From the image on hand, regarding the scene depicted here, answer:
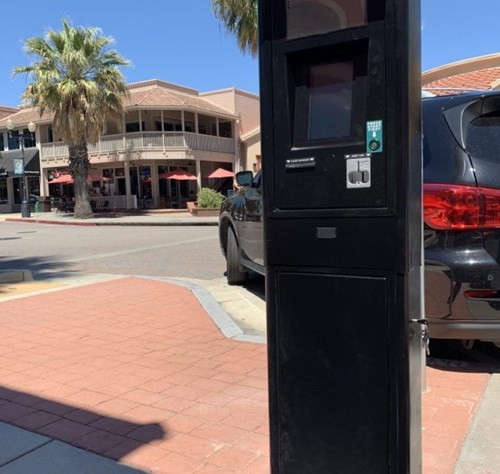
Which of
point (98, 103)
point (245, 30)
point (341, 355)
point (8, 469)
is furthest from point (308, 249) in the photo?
point (98, 103)

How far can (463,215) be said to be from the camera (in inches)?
145

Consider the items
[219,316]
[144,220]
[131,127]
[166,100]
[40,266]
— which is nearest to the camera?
[219,316]

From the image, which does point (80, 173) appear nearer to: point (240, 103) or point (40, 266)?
point (240, 103)

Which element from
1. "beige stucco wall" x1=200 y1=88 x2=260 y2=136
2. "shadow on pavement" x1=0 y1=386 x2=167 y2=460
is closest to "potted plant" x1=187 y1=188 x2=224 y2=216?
"beige stucco wall" x1=200 y1=88 x2=260 y2=136

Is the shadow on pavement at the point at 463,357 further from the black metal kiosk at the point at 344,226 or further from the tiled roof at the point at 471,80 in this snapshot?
the tiled roof at the point at 471,80

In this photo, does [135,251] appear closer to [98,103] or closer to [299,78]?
[299,78]

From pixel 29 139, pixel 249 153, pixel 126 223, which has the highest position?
pixel 29 139

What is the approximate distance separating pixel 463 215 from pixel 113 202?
106 feet

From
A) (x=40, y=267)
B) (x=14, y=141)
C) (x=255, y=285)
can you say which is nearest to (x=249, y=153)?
(x=14, y=141)

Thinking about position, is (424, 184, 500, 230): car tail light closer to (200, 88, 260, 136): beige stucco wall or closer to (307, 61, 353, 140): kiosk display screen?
(307, 61, 353, 140): kiosk display screen

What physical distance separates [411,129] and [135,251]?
11981 millimetres

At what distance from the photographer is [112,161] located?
3328cm

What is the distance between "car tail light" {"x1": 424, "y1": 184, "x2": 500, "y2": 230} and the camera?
3.61 metres

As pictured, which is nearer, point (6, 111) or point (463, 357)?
point (463, 357)
